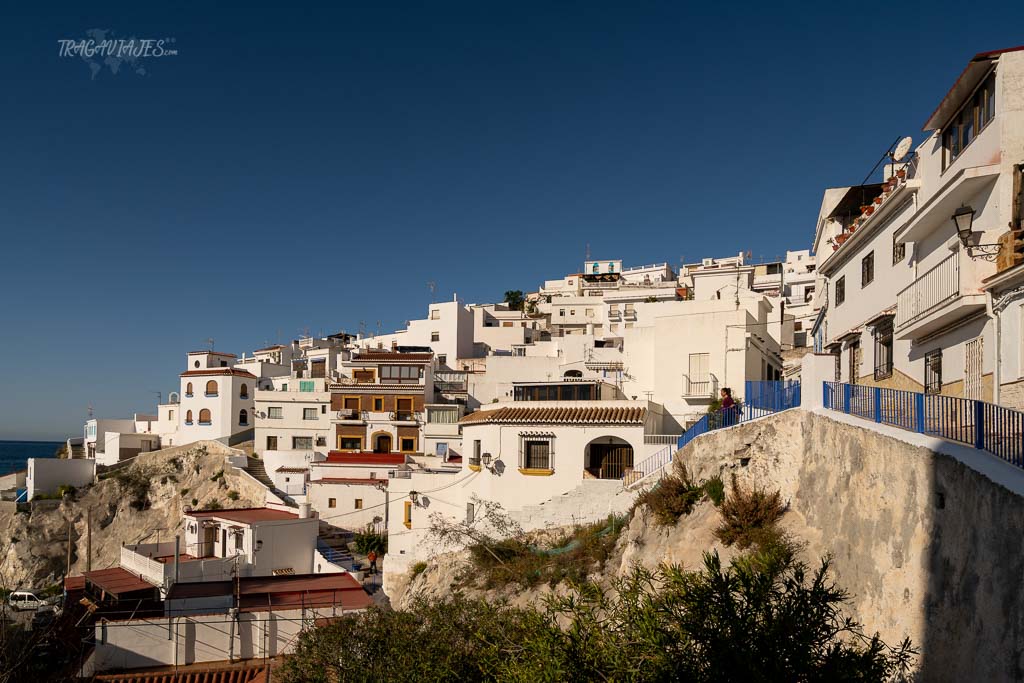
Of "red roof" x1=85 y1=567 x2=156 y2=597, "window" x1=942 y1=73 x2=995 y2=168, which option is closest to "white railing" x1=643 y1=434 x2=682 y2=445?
"window" x1=942 y1=73 x2=995 y2=168

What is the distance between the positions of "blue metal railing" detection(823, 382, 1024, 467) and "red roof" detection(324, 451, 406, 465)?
1097 inches

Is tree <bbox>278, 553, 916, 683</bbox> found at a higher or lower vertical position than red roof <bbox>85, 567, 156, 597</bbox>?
higher

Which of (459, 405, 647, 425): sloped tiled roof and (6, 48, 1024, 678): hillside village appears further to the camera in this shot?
(459, 405, 647, 425): sloped tiled roof

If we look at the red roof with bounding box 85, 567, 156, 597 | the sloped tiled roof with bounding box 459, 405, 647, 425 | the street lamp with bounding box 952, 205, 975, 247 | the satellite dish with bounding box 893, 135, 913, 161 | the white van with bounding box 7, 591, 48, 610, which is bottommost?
the white van with bounding box 7, 591, 48, 610

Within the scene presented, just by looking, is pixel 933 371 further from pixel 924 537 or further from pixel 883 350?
pixel 924 537

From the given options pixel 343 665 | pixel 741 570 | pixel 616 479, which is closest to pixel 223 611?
pixel 343 665

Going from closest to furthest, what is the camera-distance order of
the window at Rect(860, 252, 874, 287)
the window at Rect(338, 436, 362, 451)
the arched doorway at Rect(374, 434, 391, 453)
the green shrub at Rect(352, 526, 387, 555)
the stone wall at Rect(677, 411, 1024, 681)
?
the stone wall at Rect(677, 411, 1024, 681)
the window at Rect(860, 252, 874, 287)
the green shrub at Rect(352, 526, 387, 555)
the arched doorway at Rect(374, 434, 391, 453)
the window at Rect(338, 436, 362, 451)

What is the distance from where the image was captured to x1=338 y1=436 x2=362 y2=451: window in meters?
42.6

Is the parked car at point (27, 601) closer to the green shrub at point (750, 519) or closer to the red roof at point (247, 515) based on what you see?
the red roof at point (247, 515)

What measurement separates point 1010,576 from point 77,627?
23.9 metres

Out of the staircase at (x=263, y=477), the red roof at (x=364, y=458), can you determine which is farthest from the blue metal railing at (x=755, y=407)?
the staircase at (x=263, y=477)

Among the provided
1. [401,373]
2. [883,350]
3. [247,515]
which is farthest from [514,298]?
[883,350]

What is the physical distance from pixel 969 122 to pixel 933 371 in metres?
5.57

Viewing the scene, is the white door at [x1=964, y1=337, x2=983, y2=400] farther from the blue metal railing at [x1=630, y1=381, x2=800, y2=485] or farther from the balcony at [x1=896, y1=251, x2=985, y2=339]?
the blue metal railing at [x1=630, y1=381, x2=800, y2=485]
